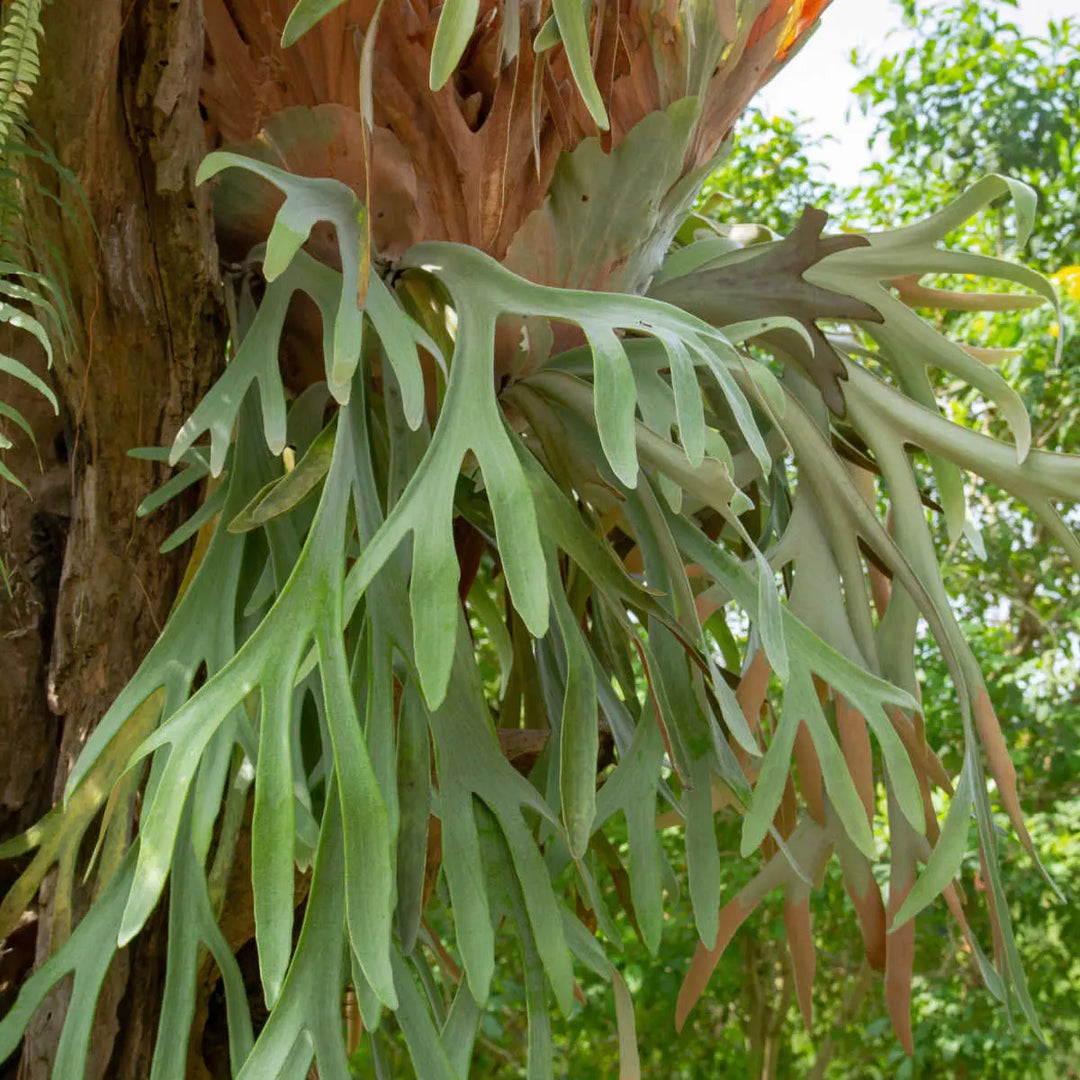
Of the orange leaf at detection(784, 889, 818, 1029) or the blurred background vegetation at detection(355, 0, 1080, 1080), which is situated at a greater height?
the blurred background vegetation at detection(355, 0, 1080, 1080)

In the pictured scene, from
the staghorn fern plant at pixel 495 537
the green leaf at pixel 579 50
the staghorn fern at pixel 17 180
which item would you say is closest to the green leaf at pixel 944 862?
the staghorn fern plant at pixel 495 537

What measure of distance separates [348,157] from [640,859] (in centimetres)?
48

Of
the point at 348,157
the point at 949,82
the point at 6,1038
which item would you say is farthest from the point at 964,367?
the point at 949,82

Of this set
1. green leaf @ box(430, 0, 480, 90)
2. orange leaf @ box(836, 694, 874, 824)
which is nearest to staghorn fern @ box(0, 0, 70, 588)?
green leaf @ box(430, 0, 480, 90)

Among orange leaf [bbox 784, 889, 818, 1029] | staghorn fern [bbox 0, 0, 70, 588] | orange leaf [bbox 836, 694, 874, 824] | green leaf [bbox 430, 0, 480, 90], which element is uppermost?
green leaf [bbox 430, 0, 480, 90]

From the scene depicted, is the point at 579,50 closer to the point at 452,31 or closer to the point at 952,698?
the point at 452,31

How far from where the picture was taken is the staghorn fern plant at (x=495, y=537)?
69 cm

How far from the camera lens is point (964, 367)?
0.99m

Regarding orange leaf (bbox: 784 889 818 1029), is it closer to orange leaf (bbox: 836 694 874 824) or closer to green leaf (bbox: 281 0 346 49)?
orange leaf (bbox: 836 694 874 824)

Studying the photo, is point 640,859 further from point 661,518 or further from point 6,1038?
point 6,1038

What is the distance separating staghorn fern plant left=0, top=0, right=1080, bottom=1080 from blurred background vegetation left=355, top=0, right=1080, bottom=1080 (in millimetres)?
1374

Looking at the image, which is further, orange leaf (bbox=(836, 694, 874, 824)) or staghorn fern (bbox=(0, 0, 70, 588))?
orange leaf (bbox=(836, 694, 874, 824))

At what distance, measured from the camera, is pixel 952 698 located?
225 centimetres

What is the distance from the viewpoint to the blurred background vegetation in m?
2.33
